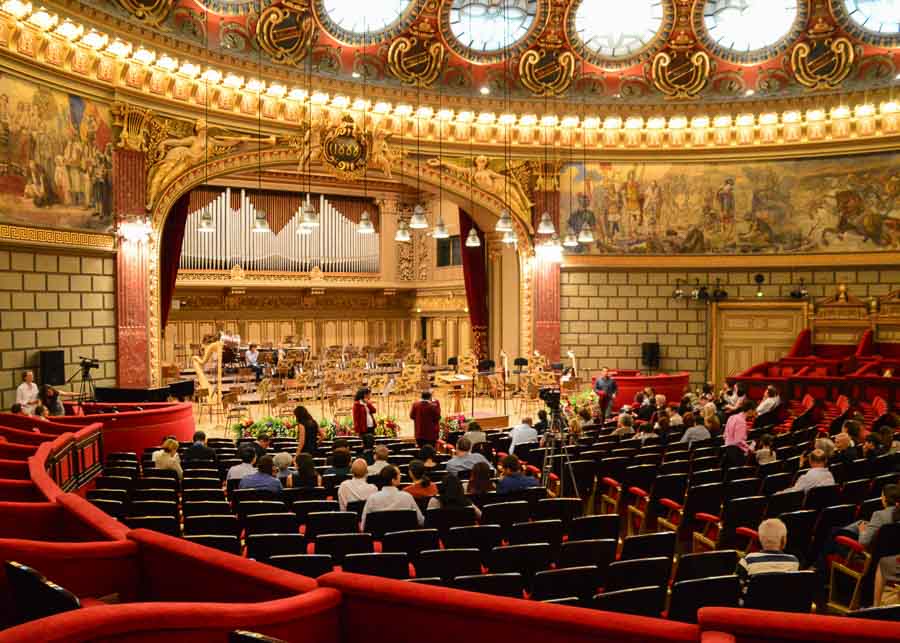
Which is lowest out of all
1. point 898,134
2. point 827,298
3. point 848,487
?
point 848,487

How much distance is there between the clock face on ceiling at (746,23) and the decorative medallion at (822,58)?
25.9 inches

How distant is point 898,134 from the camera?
1955 centimetres

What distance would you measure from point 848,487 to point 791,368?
12053 mm

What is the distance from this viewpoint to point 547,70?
832 inches

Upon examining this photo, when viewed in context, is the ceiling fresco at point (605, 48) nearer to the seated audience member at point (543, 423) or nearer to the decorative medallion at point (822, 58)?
the decorative medallion at point (822, 58)

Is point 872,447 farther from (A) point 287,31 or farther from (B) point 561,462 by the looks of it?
(A) point 287,31

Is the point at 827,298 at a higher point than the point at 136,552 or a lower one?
higher

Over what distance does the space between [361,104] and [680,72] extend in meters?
8.86

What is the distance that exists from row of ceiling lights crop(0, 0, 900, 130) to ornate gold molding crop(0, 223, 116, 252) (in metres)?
3.45

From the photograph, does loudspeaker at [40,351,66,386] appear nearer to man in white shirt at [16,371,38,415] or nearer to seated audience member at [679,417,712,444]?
man in white shirt at [16,371,38,415]

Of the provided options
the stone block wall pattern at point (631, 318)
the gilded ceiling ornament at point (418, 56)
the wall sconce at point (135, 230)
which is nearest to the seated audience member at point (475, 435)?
the wall sconce at point (135, 230)

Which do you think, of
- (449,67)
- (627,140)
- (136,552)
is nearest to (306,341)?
(449,67)

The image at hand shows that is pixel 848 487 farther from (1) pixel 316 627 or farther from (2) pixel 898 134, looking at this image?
(2) pixel 898 134

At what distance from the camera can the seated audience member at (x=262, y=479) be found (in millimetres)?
7337
